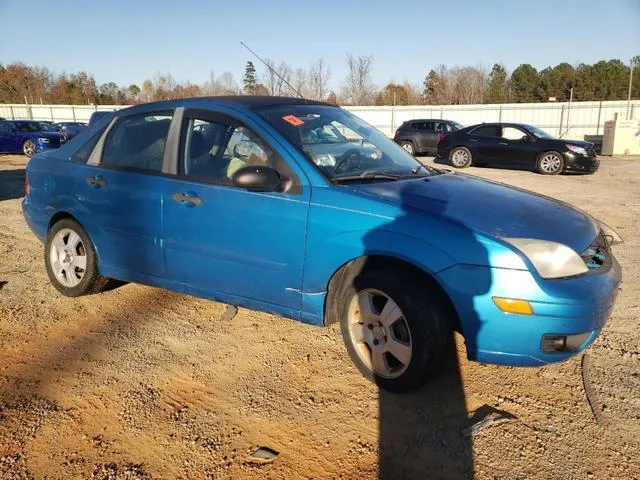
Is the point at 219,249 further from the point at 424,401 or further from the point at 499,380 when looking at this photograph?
the point at 499,380

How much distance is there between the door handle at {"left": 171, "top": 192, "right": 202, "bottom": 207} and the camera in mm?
3463

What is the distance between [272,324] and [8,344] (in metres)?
1.87

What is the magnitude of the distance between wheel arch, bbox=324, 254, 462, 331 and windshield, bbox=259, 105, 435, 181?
569 millimetres

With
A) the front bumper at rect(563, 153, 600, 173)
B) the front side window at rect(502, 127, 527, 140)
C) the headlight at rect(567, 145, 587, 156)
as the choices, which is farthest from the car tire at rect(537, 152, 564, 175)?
the front side window at rect(502, 127, 527, 140)

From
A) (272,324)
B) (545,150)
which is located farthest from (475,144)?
(272,324)

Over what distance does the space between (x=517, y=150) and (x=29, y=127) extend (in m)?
18.0

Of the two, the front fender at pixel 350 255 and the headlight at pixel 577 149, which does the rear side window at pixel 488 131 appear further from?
the front fender at pixel 350 255

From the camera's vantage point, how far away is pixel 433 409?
2.82 meters

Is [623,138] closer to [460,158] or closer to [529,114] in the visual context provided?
[460,158]

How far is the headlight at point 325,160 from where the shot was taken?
327 centimetres

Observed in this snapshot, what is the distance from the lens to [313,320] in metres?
3.19

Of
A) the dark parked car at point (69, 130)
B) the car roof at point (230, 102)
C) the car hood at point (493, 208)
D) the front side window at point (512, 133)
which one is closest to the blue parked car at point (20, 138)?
the dark parked car at point (69, 130)

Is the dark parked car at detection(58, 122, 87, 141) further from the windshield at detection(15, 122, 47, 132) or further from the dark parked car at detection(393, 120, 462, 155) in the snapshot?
the dark parked car at detection(393, 120, 462, 155)

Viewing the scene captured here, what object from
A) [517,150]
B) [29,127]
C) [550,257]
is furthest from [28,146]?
[550,257]
